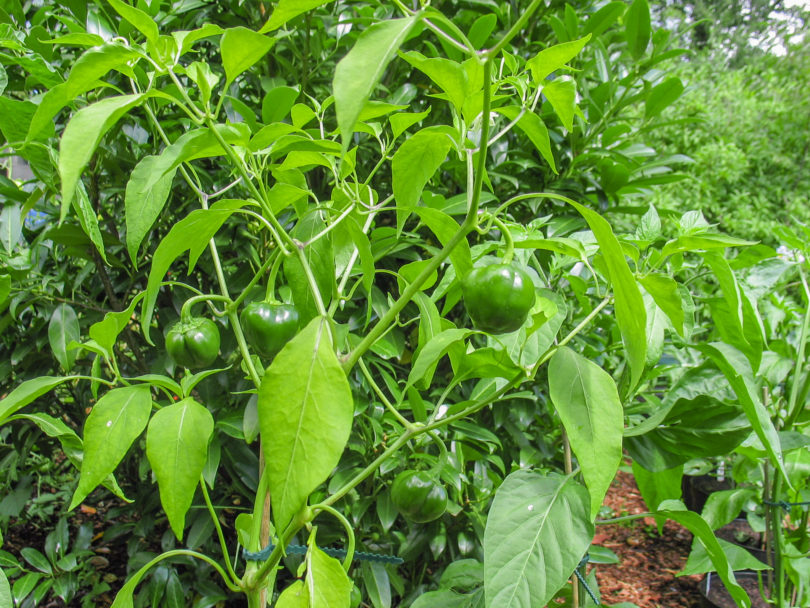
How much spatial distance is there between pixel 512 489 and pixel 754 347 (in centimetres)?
28

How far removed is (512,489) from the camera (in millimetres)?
518

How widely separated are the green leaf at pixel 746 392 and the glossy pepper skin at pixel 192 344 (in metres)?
0.45

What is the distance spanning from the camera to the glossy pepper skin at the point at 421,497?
64 centimetres

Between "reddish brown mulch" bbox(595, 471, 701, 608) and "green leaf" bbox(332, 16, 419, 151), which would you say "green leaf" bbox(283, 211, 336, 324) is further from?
"reddish brown mulch" bbox(595, 471, 701, 608)

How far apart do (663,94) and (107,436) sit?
117 cm

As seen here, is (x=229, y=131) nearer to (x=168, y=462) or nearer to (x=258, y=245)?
(x=168, y=462)

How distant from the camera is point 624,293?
0.35 metres

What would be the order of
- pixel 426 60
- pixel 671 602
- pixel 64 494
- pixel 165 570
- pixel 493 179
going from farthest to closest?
1. pixel 671 602
2. pixel 64 494
3. pixel 493 179
4. pixel 165 570
5. pixel 426 60

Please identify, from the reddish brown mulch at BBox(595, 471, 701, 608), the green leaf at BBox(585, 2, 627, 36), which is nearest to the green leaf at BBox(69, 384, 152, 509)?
the green leaf at BBox(585, 2, 627, 36)

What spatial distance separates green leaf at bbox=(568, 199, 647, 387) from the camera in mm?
344

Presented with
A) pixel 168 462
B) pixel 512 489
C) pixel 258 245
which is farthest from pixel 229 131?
pixel 258 245

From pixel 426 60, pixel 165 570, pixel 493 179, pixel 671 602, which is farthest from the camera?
pixel 671 602

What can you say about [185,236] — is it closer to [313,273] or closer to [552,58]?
[313,273]

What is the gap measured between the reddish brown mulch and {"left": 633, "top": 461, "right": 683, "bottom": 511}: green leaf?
1143 millimetres
